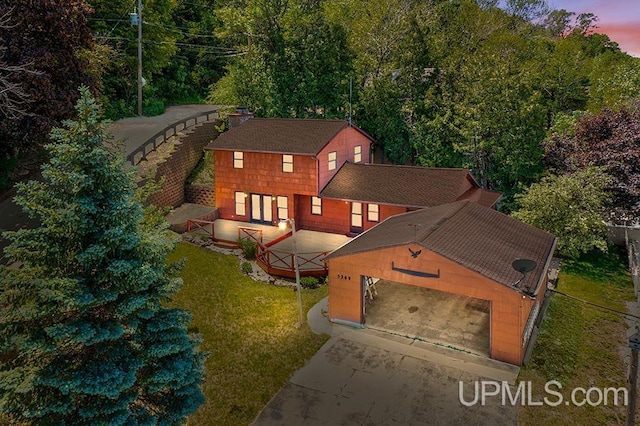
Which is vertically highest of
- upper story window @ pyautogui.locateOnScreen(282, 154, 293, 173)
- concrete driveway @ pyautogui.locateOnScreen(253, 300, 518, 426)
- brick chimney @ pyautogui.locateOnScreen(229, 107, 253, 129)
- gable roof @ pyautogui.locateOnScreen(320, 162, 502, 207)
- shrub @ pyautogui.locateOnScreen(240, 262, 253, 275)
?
brick chimney @ pyautogui.locateOnScreen(229, 107, 253, 129)

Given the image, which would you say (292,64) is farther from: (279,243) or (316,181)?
(279,243)

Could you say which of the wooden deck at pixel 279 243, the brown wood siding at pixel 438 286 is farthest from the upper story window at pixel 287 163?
the brown wood siding at pixel 438 286

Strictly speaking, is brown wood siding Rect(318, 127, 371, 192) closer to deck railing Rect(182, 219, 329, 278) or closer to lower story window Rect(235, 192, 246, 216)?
deck railing Rect(182, 219, 329, 278)

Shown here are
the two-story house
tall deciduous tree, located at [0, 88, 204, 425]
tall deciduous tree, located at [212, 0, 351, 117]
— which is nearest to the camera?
tall deciduous tree, located at [0, 88, 204, 425]

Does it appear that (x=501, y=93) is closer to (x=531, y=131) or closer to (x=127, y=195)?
(x=531, y=131)

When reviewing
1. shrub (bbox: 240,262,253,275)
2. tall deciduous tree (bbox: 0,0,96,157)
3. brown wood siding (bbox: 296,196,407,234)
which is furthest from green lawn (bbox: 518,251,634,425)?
tall deciduous tree (bbox: 0,0,96,157)

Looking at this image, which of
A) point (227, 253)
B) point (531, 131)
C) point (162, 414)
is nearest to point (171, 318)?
point (162, 414)
